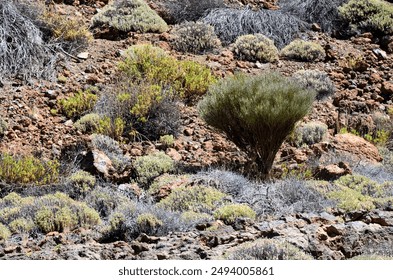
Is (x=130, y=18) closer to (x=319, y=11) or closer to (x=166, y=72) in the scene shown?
(x=166, y=72)

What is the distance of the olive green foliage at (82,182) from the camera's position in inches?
332

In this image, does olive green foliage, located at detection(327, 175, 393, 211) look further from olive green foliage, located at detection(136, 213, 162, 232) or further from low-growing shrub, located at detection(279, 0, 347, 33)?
low-growing shrub, located at detection(279, 0, 347, 33)

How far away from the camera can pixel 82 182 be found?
855cm

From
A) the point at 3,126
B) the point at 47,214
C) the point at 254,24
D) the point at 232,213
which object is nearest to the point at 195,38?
the point at 254,24

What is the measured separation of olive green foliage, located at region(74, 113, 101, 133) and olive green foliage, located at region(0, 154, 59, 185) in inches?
42.9

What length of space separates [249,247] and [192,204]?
66.9 inches

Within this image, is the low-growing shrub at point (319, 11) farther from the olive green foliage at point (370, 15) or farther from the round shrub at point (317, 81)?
the round shrub at point (317, 81)

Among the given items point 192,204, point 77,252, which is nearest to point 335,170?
point 192,204

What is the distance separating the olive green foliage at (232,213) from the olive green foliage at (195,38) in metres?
5.72

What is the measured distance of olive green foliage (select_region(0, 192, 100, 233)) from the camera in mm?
7188

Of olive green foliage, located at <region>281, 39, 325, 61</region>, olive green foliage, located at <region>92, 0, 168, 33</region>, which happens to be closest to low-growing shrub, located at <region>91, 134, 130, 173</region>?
olive green foliage, located at <region>92, 0, 168, 33</region>

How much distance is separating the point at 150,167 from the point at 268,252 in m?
3.35

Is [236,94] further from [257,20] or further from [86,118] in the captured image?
[257,20]

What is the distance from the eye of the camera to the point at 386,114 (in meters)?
11.7
